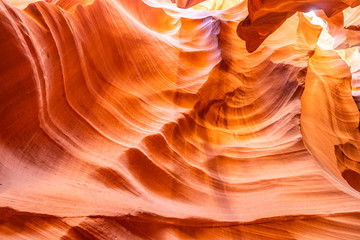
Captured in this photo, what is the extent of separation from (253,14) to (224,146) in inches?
80.5

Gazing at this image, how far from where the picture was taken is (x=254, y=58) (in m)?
5.67

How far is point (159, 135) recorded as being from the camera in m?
3.47

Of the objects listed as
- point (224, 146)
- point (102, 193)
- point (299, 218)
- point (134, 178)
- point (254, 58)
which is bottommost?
point (299, 218)

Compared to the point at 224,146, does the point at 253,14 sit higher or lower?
higher

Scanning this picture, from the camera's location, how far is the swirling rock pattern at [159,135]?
254cm

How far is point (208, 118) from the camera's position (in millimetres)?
4375

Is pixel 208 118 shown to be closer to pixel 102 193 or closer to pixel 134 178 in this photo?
pixel 134 178

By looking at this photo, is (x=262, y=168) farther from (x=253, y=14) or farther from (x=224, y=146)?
(x=253, y=14)

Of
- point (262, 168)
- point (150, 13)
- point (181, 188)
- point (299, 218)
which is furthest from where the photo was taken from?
point (150, 13)

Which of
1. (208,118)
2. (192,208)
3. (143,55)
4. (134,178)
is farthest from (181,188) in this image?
(143,55)

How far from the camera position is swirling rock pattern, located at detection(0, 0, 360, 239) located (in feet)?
8.35

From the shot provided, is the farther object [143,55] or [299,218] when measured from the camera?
[143,55]

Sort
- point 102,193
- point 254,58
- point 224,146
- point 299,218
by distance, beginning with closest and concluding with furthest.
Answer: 1. point 102,193
2. point 299,218
3. point 224,146
4. point 254,58

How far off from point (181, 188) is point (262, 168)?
47.0 inches
